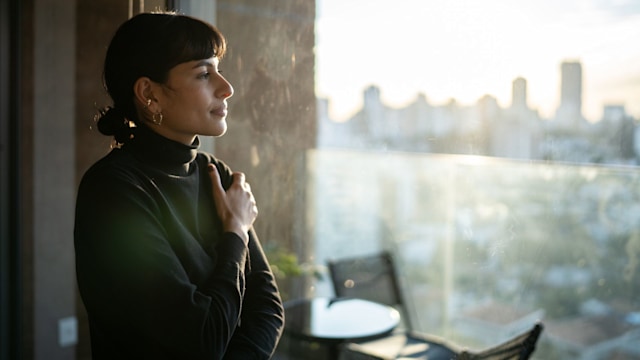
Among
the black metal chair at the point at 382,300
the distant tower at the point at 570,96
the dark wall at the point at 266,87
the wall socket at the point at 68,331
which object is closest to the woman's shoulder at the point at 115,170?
the dark wall at the point at 266,87

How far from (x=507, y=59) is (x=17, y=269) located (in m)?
2.26

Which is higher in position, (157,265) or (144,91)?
(144,91)

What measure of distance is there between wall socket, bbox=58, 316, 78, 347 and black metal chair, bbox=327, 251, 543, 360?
4.09 ft

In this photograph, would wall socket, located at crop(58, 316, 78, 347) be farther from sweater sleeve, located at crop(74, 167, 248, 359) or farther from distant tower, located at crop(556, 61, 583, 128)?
distant tower, located at crop(556, 61, 583, 128)

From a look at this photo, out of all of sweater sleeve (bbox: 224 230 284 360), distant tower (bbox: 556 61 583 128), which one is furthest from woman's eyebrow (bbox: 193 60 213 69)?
distant tower (bbox: 556 61 583 128)

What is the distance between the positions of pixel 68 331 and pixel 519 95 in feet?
7.44

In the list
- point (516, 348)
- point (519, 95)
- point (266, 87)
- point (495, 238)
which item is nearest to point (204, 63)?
point (266, 87)

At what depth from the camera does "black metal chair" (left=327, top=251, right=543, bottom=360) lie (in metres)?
2.45

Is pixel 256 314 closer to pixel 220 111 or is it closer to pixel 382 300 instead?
pixel 220 111

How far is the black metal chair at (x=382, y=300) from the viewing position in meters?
2.45

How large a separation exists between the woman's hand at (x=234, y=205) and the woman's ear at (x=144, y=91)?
0.60 ft

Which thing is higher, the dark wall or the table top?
the dark wall

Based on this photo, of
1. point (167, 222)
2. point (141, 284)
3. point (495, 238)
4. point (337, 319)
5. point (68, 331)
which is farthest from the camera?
point (68, 331)

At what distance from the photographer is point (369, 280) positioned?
9.30ft
